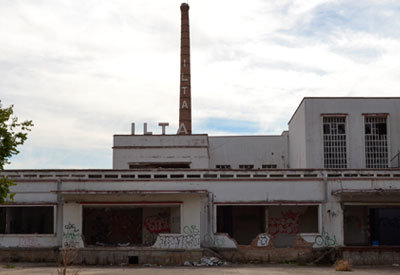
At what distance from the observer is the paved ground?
2377 centimetres

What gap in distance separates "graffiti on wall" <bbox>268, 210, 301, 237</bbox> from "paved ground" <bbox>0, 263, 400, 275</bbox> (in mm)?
3560

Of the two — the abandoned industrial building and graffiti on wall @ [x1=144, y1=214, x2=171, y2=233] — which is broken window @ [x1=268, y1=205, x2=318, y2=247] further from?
graffiti on wall @ [x1=144, y1=214, x2=171, y2=233]

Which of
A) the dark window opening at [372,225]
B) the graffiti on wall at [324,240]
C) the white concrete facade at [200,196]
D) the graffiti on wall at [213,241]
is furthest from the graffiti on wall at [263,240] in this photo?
the dark window opening at [372,225]

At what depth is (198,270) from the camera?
2467 centimetres

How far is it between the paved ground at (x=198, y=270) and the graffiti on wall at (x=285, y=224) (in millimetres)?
3560

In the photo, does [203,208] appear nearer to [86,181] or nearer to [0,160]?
[86,181]

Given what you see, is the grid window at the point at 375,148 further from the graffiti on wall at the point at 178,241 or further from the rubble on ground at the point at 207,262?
the graffiti on wall at the point at 178,241

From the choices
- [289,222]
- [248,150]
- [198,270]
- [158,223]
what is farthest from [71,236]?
[248,150]

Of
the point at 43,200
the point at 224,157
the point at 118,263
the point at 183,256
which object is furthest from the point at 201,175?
the point at 224,157

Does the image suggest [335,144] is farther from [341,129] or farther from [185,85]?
[185,85]

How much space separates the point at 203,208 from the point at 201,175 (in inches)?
63.5

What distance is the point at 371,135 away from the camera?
33.6m

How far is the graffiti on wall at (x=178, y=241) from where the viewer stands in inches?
1080

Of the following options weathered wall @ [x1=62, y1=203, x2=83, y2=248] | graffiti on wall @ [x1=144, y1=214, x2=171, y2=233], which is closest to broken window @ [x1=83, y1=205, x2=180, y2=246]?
graffiti on wall @ [x1=144, y1=214, x2=171, y2=233]
